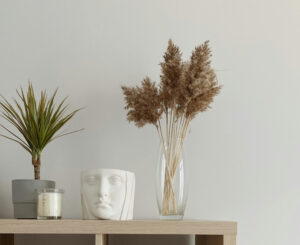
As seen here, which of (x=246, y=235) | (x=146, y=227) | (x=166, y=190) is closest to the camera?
(x=146, y=227)

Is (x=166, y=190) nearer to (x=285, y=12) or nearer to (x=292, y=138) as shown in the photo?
(x=292, y=138)

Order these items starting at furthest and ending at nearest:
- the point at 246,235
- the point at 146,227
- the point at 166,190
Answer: the point at 246,235 → the point at 166,190 → the point at 146,227

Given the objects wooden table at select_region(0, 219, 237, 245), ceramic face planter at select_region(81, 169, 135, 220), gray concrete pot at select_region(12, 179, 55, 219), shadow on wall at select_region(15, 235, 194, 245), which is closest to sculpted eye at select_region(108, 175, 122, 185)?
ceramic face planter at select_region(81, 169, 135, 220)

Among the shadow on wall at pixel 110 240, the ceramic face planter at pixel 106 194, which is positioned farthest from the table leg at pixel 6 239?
the ceramic face planter at pixel 106 194

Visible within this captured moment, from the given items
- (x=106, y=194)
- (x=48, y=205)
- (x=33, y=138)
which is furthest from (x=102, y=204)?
(x=33, y=138)

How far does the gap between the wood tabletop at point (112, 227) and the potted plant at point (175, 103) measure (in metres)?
0.14

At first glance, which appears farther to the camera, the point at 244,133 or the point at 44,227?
the point at 244,133

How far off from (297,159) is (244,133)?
0.20 meters

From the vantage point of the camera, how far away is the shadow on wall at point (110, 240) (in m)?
1.70

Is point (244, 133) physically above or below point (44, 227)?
above

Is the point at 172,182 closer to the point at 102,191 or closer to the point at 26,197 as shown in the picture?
the point at 102,191

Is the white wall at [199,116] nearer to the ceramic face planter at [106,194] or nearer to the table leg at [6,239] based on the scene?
the table leg at [6,239]

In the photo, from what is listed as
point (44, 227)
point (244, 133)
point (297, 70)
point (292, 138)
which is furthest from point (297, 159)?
point (44, 227)

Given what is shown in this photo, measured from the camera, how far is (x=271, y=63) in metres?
1.81
